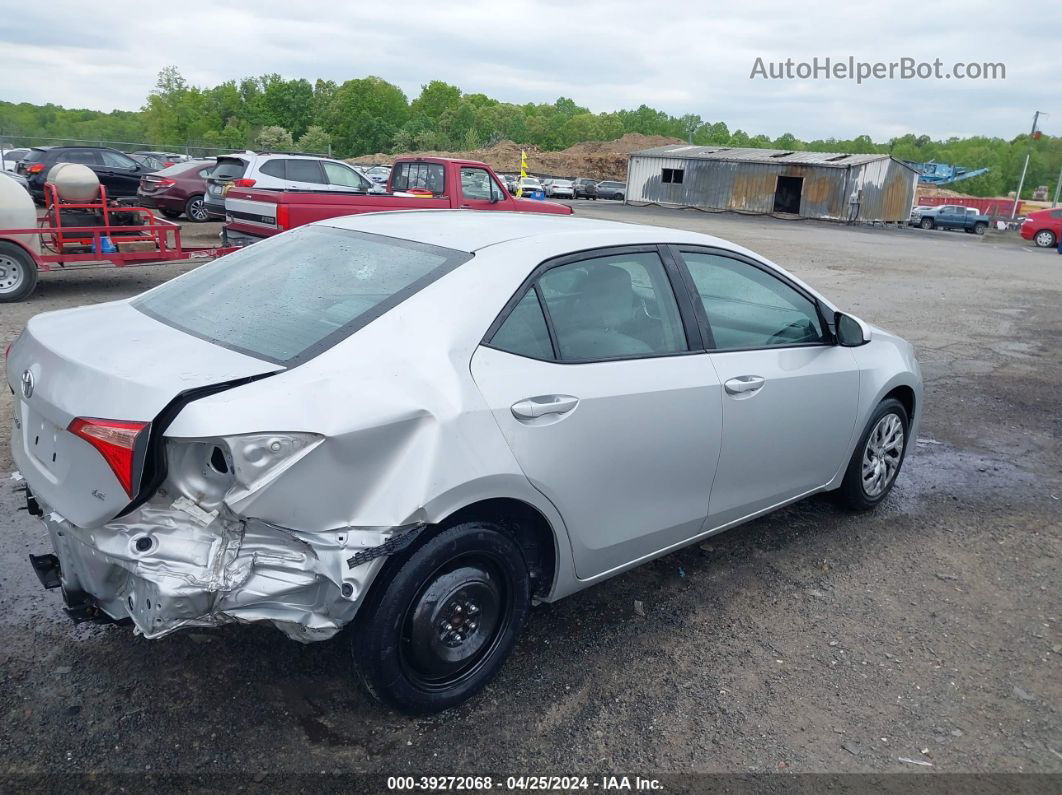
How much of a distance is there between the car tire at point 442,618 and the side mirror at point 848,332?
2224mm

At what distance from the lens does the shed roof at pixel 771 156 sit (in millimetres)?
41281

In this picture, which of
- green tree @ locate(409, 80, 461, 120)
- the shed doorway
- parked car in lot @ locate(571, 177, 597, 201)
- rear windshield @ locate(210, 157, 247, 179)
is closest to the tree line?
green tree @ locate(409, 80, 461, 120)

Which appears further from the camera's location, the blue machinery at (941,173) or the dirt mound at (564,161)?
the blue machinery at (941,173)

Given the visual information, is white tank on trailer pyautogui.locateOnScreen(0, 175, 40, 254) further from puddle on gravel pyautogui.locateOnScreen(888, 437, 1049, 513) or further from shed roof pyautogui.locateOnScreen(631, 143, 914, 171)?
shed roof pyautogui.locateOnScreen(631, 143, 914, 171)

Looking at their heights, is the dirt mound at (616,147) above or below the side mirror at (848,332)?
above

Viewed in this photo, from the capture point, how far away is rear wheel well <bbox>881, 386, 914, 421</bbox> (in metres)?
4.76

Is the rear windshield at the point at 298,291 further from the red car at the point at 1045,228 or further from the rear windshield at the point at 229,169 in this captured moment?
the red car at the point at 1045,228

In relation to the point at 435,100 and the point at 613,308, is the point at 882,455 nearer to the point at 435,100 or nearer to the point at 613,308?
the point at 613,308

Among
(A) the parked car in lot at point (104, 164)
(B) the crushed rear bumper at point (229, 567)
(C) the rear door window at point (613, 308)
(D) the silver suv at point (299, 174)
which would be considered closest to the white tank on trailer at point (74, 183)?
(D) the silver suv at point (299, 174)

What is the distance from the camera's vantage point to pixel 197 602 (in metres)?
2.38

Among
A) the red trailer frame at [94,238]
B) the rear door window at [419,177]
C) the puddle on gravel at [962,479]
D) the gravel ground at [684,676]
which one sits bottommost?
the puddle on gravel at [962,479]

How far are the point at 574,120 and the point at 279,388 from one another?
136690 mm

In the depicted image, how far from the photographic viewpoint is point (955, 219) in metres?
42.3

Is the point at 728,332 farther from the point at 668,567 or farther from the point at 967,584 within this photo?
the point at 967,584
